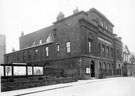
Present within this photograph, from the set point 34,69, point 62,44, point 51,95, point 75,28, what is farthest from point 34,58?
point 51,95

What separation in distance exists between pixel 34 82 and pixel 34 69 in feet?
7.58

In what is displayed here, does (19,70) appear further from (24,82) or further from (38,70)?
(38,70)

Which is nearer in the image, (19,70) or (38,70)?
(19,70)

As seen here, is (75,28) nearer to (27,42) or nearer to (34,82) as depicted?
(34,82)

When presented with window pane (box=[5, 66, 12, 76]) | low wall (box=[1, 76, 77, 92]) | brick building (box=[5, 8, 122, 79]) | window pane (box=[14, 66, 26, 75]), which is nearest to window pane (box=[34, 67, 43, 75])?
low wall (box=[1, 76, 77, 92])

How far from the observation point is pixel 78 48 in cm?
2511

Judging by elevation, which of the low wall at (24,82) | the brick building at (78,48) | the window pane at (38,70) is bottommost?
the low wall at (24,82)

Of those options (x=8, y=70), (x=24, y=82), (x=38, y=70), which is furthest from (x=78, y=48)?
(x=8, y=70)

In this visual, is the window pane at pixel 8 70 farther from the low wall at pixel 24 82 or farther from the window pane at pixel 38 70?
the window pane at pixel 38 70

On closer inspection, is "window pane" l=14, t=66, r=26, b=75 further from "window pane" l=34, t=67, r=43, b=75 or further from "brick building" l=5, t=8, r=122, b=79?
"brick building" l=5, t=8, r=122, b=79

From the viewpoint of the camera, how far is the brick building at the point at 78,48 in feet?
82.3

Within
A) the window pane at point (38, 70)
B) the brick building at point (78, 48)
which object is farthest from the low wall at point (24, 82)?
the brick building at point (78, 48)

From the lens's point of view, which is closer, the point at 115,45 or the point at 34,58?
the point at 34,58

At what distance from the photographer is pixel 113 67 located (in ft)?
125
